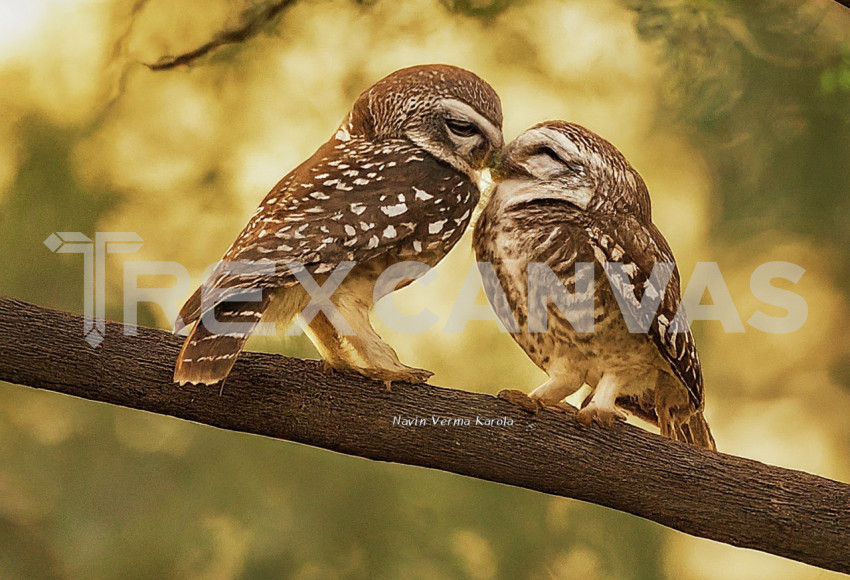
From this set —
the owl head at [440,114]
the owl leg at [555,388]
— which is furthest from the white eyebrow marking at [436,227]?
the owl leg at [555,388]

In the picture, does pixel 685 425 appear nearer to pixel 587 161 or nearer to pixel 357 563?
pixel 587 161

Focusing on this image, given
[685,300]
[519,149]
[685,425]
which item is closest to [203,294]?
[519,149]

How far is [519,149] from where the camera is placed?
1513mm

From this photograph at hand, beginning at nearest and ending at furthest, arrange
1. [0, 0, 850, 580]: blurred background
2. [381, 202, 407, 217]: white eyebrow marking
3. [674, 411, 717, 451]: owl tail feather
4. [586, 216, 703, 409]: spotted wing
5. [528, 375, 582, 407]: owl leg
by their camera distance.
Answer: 1. [381, 202, 407, 217]: white eyebrow marking
2. [586, 216, 703, 409]: spotted wing
3. [528, 375, 582, 407]: owl leg
4. [674, 411, 717, 451]: owl tail feather
5. [0, 0, 850, 580]: blurred background

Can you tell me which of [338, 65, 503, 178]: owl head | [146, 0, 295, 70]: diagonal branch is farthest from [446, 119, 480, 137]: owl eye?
[146, 0, 295, 70]: diagonal branch

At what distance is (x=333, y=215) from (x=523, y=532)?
128cm

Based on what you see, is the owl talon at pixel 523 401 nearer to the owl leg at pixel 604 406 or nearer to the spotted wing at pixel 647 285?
the owl leg at pixel 604 406

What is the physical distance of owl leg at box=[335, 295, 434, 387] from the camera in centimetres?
140

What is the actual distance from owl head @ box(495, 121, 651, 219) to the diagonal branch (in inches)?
41.6

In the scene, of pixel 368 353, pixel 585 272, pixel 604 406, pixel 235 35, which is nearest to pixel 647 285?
pixel 585 272

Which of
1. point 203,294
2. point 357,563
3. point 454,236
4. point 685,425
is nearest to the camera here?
point 203,294

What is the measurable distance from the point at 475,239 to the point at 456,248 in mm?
687

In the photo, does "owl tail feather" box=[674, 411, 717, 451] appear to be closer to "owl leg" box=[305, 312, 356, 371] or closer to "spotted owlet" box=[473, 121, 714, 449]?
"spotted owlet" box=[473, 121, 714, 449]

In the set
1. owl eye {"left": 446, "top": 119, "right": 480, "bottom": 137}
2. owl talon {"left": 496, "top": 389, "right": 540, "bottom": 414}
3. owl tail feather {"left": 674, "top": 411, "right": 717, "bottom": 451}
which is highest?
owl eye {"left": 446, "top": 119, "right": 480, "bottom": 137}
